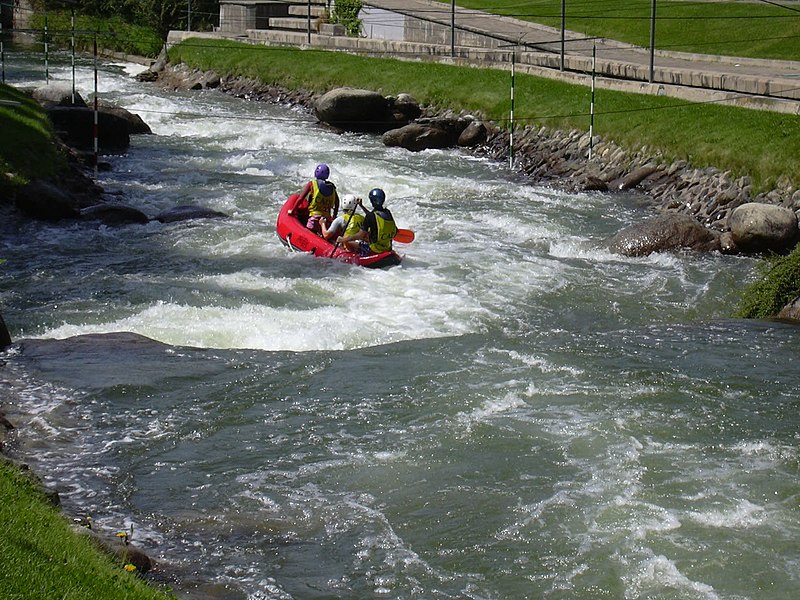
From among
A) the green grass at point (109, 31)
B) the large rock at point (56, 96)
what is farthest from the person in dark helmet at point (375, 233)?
the green grass at point (109, 31)

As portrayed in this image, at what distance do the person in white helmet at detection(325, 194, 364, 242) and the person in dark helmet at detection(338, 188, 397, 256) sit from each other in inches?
7.6

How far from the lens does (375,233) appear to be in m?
16.8

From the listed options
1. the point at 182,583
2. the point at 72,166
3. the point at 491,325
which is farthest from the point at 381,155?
the point at 182,583

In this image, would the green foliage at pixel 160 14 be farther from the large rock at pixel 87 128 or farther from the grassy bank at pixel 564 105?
the large rock at pixel 87 128

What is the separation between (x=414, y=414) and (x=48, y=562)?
4.70 meters

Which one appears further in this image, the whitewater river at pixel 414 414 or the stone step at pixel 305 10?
the stone step at pixel 305 10

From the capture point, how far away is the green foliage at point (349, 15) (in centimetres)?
4397

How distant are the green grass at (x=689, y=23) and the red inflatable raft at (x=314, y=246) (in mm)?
18309

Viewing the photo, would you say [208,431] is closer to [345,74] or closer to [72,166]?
[72,166]

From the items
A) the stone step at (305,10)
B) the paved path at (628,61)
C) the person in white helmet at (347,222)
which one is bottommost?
the person in white helmet at (347,222)

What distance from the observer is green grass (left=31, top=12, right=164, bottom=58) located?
164 ft

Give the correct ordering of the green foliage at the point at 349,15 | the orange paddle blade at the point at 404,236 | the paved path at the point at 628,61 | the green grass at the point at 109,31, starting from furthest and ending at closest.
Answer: the green grass at the point at 109,31 < the green foliage at the point at 349,15 < the paved path at the point at 628,61 < the orange paddle blade at the point at 404,236

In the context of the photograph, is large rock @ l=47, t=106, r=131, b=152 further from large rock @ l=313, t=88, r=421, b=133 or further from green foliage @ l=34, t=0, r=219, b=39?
green foliage @ l=34, t=0, r=219, b=39

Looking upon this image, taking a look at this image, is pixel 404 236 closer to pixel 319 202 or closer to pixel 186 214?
pixel 319 202
